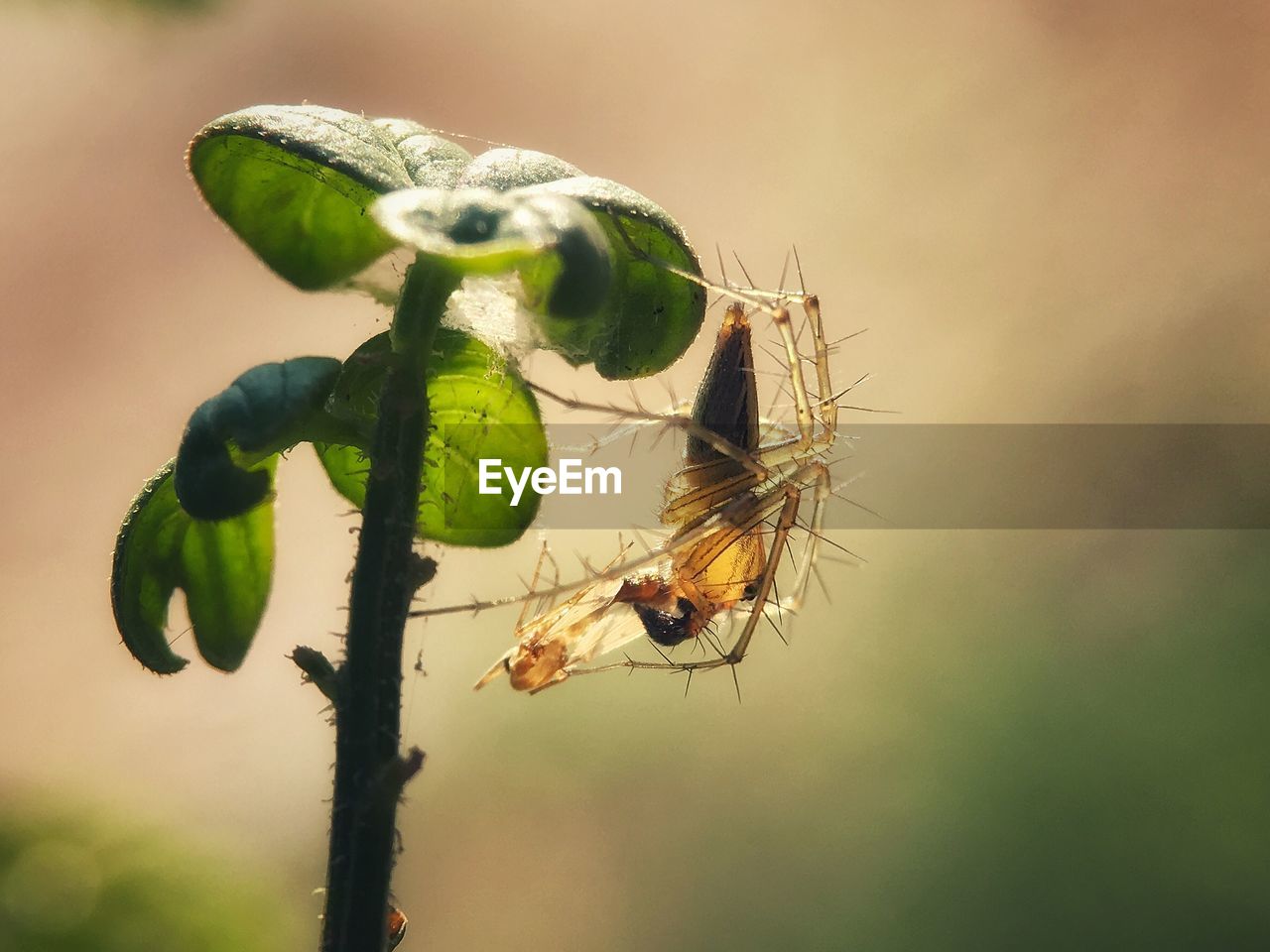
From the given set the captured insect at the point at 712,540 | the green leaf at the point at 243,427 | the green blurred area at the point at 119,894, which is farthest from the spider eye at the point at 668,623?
the green blurred area at the point at 119,894

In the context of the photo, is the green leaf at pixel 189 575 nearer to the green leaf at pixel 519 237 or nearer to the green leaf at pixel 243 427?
the green leaf at pixel 243 427

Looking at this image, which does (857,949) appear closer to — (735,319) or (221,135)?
(735,319)

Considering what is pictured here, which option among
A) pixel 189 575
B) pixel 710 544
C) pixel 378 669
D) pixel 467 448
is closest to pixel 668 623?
pixel 710 544

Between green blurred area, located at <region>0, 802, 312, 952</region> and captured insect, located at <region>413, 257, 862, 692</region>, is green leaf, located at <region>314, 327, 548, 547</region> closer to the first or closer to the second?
captured insect, located at <region>413, 257, 862, 692</region>

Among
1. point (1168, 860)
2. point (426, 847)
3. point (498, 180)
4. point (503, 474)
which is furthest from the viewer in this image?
point (426, 847)

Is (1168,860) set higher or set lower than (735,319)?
lower

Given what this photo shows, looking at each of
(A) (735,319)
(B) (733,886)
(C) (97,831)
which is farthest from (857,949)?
(A) (735,319)

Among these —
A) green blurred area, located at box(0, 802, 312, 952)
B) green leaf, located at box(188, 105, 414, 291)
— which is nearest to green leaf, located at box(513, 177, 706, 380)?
green leaf, located at box(188, 105, 414, 291)
